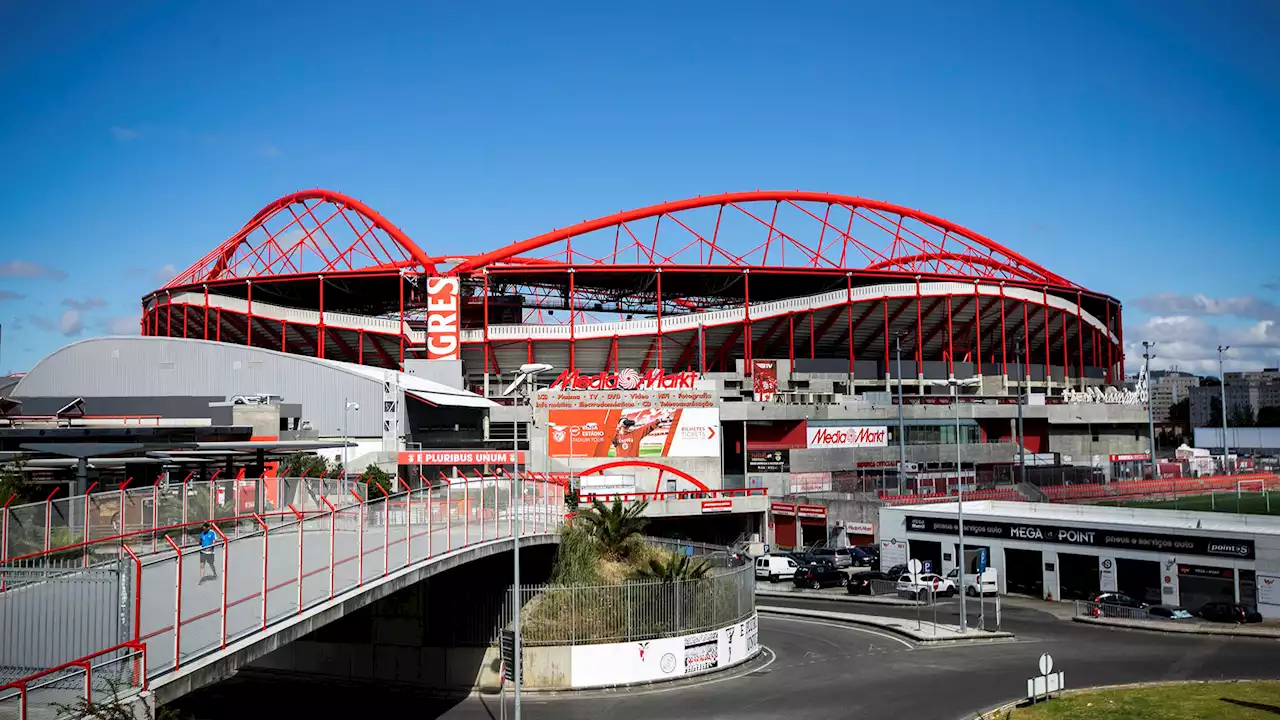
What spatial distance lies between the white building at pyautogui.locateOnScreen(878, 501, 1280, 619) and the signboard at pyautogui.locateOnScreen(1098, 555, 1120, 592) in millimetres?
42

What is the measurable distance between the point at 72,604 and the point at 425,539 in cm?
1233

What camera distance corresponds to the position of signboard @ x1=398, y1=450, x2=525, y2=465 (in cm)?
5472

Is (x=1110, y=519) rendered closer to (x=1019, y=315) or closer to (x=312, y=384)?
(x=312, y=384)

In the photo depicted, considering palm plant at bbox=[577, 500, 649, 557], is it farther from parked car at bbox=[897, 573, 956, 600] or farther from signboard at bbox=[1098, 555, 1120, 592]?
signboard at bbox=[1098, 555, 1120, 592]

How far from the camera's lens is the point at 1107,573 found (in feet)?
149

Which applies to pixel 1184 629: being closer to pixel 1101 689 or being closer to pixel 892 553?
pixel 1101 689

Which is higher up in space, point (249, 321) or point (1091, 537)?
point (249, 321)

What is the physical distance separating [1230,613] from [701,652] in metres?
20.7

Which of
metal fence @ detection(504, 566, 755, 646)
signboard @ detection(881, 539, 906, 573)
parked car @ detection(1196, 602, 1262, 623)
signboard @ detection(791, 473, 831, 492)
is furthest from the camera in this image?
signboard @ detection(791, 473, 831, 492)

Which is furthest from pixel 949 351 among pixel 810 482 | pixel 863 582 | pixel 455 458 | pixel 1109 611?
pixel 1109 611

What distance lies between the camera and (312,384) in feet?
215

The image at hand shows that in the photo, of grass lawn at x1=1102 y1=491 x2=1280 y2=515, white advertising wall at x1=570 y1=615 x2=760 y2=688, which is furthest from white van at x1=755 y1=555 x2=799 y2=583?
white advertising wall at x1=570 y1=615 x2=760 y2=688

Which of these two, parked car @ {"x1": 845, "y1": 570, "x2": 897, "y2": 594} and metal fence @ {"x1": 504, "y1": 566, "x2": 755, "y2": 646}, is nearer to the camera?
metal fence @ {"x1": 504, "y1": 566, "x2": 755, "y2": 646}

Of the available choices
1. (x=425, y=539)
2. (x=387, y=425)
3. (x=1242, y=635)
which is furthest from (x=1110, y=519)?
(x=387, y=425)
